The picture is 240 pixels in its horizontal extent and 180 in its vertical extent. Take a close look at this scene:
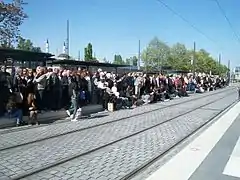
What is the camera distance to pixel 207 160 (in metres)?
8.37

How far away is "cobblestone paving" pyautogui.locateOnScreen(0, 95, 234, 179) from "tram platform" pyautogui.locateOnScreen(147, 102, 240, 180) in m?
2.24

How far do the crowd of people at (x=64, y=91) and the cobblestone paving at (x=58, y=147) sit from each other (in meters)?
2.56

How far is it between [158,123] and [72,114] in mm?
3507

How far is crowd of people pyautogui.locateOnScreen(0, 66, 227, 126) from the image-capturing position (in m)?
12.9

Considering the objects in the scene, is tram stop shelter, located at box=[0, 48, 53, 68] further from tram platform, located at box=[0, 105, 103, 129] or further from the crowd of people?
tram platform, located at box=[0, 105, 103, 129]

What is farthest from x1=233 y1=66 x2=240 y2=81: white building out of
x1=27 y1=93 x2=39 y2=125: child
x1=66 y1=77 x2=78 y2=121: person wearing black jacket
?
x1=27 y1=93 x2=39 y2=125: child

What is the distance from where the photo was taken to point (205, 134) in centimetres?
1211

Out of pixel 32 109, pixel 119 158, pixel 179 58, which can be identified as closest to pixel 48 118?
pixel 32 109

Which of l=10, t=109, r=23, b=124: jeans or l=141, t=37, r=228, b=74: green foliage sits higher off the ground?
l=141, t=37, r=228, b=74: green foliage

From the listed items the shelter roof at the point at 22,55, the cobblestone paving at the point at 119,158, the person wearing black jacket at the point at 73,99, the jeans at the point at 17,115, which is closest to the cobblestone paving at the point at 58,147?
the cobblestone paving at the point at 119,158

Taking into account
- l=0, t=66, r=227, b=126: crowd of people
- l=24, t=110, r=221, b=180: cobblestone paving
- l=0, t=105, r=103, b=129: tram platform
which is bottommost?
l=24, t=110, r=221, b=180: cobblestone paving

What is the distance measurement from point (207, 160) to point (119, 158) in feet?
6.65

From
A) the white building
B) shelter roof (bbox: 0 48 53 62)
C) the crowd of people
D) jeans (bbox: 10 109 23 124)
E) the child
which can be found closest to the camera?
jeans (bbox: 10 109 23 124)

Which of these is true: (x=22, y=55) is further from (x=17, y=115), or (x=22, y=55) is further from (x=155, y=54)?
(x=155, y=54)
